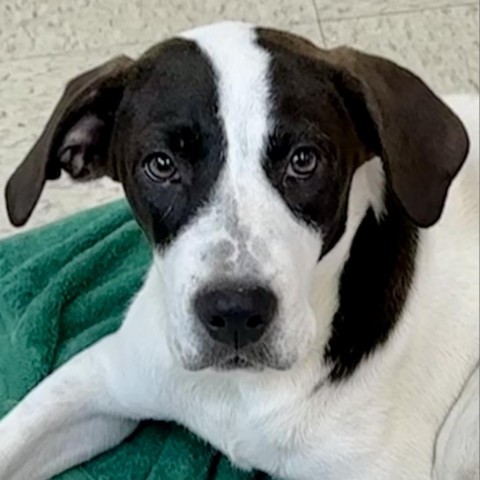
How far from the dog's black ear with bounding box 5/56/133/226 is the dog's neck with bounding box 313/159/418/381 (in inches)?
11.8

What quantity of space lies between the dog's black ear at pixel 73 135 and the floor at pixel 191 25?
941 mm

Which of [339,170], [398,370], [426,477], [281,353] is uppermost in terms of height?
[339,170]

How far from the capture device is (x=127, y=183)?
1.84 m

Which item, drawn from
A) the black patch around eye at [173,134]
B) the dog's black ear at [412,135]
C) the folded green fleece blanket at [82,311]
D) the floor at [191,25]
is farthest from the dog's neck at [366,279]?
the floor at [191,25]

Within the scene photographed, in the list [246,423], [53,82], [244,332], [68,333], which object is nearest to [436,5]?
[53,82]

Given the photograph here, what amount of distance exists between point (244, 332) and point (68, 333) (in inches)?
28.8

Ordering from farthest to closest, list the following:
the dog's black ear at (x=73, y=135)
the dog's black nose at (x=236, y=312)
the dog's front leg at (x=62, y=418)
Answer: the dog's front leg at (x=62, y=418) → the dog's black ear at (x=73, y=135) → the dog's black nose at (x=236, y=312)

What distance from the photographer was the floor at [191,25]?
291 cm

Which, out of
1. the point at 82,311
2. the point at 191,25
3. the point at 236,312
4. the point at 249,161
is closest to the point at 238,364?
the point at 236,312

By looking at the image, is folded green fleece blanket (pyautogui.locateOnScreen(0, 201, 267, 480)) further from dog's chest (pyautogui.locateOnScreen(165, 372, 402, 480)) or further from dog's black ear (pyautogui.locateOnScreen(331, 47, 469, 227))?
dog's black ear (pyautogui.locateOnScreen(331, 47, 469, 227))

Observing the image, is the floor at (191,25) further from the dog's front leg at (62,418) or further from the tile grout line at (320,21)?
the dog's front leg at (62,418)

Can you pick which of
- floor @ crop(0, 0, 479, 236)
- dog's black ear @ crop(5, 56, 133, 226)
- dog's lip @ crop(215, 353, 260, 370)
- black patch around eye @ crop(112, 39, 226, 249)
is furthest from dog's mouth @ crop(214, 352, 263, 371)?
floor @ crop(0, 0, 479, 236)

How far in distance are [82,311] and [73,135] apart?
22.9 inches

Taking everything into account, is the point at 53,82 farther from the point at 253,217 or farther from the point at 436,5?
the point at 253,217
